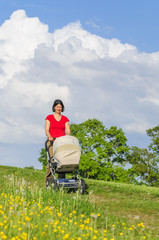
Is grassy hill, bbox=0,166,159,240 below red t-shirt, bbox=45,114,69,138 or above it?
below

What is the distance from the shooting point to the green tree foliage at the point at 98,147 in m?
35.6

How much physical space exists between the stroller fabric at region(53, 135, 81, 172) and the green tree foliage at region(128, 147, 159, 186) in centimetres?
2838

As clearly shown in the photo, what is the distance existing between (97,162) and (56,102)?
88.7ft

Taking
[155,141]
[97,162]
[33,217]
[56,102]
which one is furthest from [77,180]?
[155,141]

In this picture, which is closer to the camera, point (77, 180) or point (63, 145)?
point (63, 145)

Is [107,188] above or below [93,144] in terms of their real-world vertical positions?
below

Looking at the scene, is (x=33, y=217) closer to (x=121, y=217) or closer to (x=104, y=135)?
(x=121, y=217)

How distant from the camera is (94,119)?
1507 inches

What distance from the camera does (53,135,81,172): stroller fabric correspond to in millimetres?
9117

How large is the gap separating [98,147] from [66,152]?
2802 cm

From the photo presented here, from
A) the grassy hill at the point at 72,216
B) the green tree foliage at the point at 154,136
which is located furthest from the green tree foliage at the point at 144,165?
the grassy hill at the point at 72,216

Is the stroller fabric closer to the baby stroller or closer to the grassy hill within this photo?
the baby stroller

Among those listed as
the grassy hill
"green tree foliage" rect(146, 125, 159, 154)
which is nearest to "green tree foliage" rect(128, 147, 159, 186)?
"green tree foliage" rect(146, 125, 159, 154)

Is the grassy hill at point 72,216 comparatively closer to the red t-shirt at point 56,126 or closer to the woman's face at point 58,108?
the red t-shirt at point 56,126
